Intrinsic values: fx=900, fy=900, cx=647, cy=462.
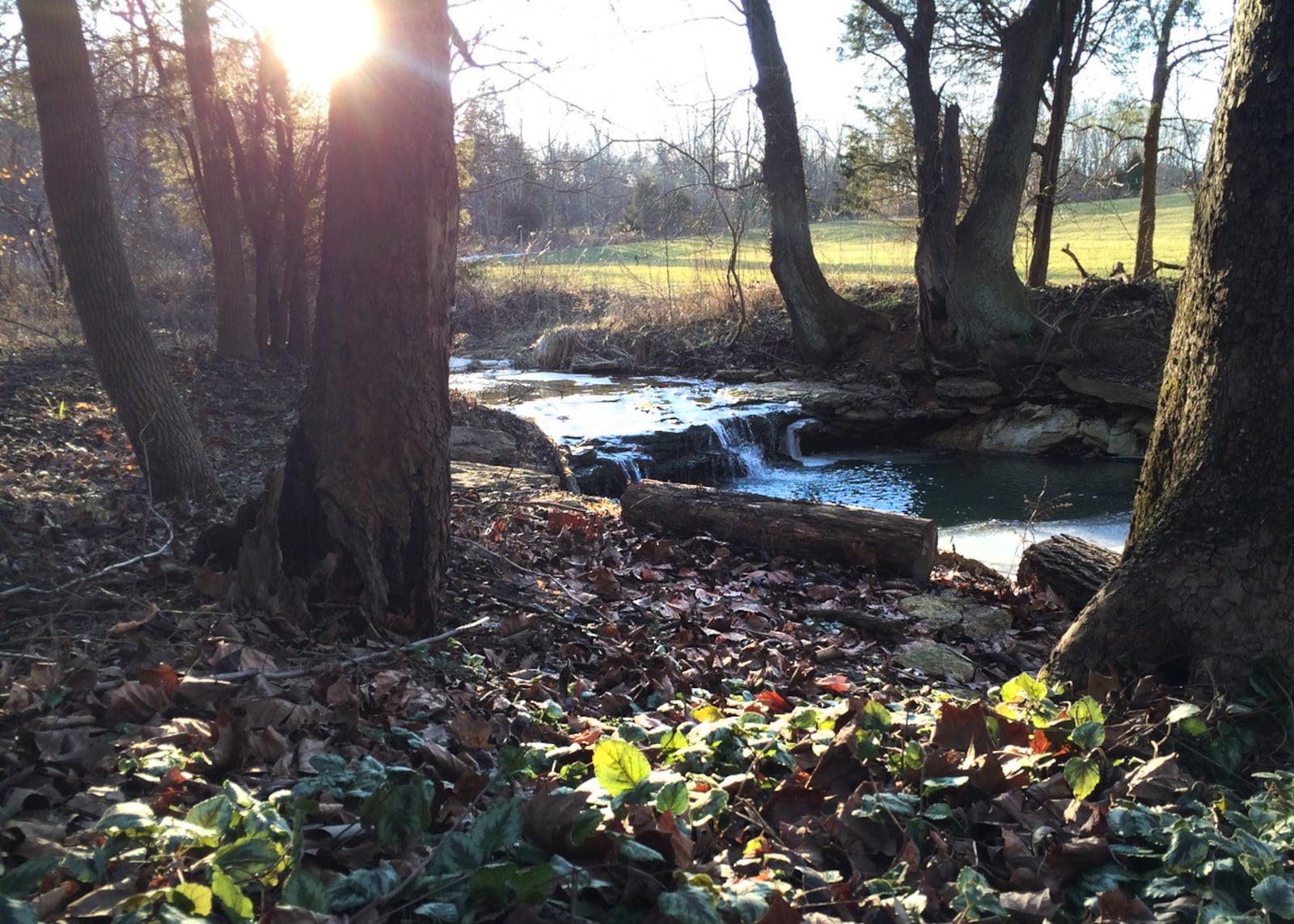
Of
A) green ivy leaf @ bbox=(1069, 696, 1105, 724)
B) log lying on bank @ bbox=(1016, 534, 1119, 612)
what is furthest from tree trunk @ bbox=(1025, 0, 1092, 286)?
green ivy leaf @ bbox=(1069, 696, 1105, 724)

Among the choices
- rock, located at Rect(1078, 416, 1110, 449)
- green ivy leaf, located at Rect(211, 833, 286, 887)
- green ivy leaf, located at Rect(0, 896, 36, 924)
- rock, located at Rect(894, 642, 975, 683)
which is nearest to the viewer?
green ivy leaf, located at Rect(0, 896, 36, 924)

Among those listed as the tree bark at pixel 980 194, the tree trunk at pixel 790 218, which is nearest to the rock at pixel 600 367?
the tree trunk at pixel 790 218

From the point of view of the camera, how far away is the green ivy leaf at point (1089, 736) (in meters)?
2.43

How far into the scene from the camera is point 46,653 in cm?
305

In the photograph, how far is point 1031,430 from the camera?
13.1 metres

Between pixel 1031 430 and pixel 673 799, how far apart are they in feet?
40.7

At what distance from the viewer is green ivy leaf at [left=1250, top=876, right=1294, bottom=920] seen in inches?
71.7

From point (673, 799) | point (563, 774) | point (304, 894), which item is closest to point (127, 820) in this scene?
point (304, 894)

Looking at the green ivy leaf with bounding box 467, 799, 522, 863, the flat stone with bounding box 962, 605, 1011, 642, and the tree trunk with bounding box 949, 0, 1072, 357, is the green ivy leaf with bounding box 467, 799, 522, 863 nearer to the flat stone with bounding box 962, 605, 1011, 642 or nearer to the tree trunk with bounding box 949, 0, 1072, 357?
the flat stone with bounding box 962, 605, 1011, 642

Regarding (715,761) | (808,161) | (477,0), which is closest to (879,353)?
(808,161)

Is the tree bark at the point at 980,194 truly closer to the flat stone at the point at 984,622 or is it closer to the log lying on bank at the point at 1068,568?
the log lying on bank at the point at 1068,568

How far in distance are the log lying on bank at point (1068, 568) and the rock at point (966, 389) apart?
8095 mm

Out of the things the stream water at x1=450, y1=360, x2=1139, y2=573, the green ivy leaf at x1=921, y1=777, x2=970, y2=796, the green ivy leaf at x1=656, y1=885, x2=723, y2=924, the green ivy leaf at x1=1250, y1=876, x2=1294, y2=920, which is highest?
the green ivy leaf at x1=656, y1=885, x2=723, y2=924

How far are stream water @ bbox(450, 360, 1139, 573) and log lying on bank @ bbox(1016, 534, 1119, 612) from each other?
2.57 m
